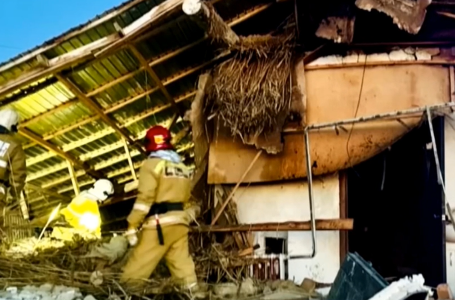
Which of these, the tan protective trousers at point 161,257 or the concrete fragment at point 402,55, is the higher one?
the concrete fragment at point 402,55

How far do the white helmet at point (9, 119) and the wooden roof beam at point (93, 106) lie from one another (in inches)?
27.1

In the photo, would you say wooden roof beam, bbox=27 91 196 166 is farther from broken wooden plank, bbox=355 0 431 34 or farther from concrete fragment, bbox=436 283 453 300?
concrete fragment, bbox=436 283 453 300

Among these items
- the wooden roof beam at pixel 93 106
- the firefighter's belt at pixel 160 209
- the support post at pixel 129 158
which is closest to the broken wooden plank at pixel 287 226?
the firefighter's belt at pixel 160 209

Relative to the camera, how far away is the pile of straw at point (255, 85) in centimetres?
558

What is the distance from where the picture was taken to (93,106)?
22.6 ft

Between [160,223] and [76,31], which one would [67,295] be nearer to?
[160,223]

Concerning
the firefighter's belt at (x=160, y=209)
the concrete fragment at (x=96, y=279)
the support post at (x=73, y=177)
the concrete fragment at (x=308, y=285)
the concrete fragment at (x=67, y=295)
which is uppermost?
the support post at (x=73, y=177)

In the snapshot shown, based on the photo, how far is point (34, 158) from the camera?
8445 mm

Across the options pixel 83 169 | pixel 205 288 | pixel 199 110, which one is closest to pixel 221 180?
pixel 199 110

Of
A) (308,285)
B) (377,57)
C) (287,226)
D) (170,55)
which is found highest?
(170,55)

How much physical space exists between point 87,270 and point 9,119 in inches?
74.7

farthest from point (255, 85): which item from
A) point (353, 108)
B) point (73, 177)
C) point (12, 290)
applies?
point (73, 177)

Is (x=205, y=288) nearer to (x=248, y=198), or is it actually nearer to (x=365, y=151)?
(x=248, y=198)

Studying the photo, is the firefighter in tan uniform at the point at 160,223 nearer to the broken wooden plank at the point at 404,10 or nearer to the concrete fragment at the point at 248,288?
the concrete fragment at the point at 248,288
